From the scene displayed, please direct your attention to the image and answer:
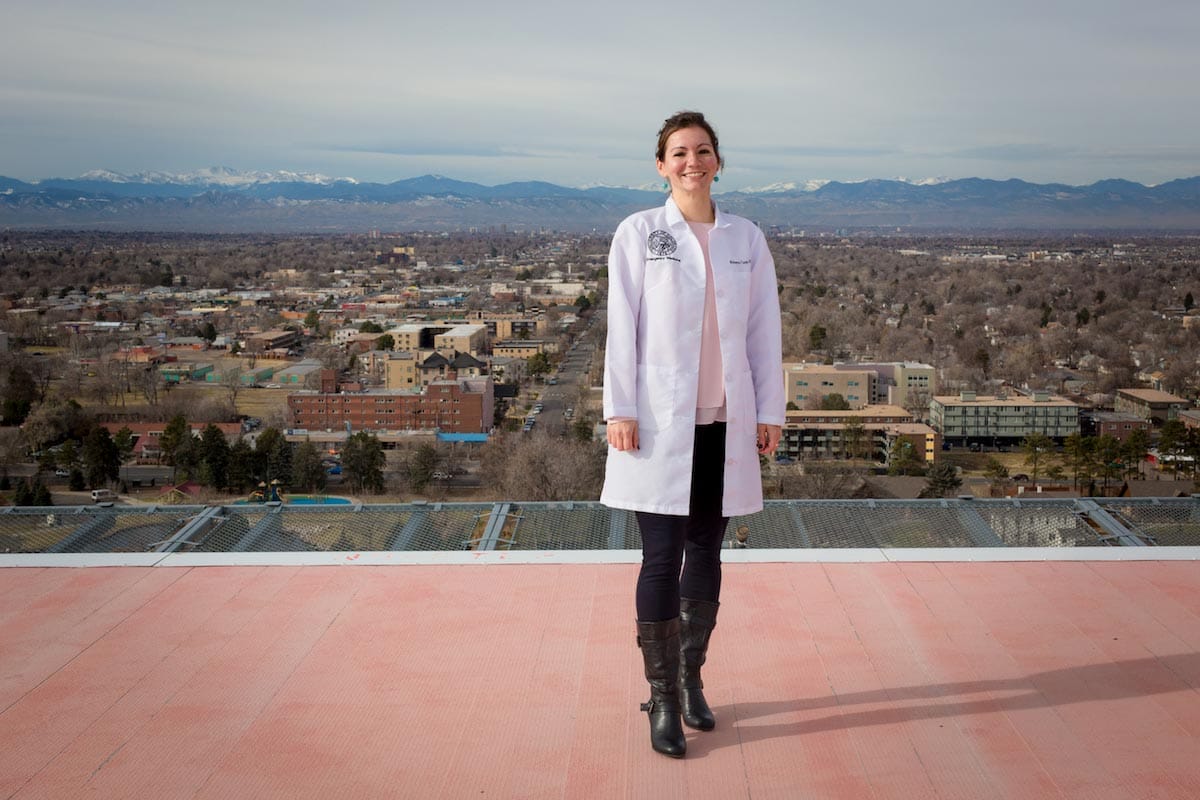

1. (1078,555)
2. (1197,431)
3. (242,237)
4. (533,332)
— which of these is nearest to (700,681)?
(1078,555)

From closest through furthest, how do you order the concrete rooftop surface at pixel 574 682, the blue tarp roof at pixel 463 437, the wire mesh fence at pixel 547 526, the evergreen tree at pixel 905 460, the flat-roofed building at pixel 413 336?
the concrete rooftop surface at pixel 574 682, the wire mesh fence at pixel 547 526, the evergreen tree at pixel 905 460, the blue tarp roof at pixel 463 437, the flat-roofed building at pixel 413 336

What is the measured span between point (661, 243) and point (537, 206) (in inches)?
5033

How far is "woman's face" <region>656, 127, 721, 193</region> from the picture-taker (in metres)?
1.63

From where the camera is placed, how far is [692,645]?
1.69m

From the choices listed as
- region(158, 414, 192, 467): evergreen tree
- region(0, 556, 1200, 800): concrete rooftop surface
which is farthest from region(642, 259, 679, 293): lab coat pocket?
region(158, 414, 192, 467): evergreen tree

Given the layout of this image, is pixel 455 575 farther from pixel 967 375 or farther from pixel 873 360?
pixel 873 360

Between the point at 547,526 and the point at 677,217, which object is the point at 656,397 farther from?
the point at 547,526

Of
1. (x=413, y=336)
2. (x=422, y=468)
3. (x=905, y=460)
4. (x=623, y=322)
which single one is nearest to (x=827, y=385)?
(x=905, y=460)

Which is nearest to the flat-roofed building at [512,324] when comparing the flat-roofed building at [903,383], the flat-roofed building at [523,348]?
the flat-roofed building at [523,348]

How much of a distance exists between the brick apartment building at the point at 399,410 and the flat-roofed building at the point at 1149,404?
1287cm

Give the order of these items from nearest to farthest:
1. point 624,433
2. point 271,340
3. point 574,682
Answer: point 624,433 → point 574,682 → point 271,340

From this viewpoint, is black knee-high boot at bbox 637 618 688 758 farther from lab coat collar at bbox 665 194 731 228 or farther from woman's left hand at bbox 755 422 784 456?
lab coat collar at bbox 665 194 731 228

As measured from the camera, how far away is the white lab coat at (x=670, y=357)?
62.3 inches

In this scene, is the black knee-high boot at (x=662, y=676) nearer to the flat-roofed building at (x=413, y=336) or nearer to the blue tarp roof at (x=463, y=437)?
the blue tarp roof at (x=463, y=437)
